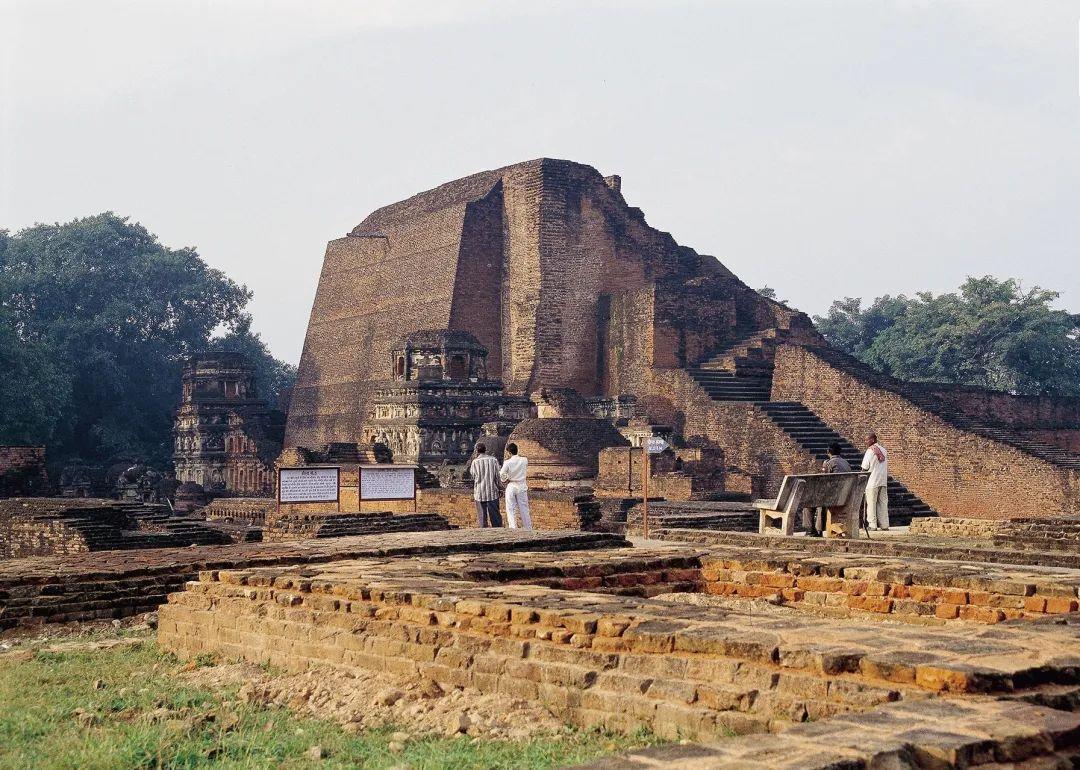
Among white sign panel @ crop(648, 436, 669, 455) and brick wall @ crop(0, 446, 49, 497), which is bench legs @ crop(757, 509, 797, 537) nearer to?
white sign panel @ crop(648, 436, 669, 455)

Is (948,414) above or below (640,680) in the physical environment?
above

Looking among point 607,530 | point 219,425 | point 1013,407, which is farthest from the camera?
point 219,425

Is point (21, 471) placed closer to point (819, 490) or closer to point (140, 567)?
point (140, 567)

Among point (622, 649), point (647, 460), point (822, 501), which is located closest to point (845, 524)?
point (822, 501)

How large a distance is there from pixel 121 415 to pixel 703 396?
18478 mm

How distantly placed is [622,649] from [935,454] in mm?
13915

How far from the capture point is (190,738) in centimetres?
350

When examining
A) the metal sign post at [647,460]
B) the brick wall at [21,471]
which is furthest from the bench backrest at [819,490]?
the brick wall at [21,471]

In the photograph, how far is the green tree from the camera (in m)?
38.8

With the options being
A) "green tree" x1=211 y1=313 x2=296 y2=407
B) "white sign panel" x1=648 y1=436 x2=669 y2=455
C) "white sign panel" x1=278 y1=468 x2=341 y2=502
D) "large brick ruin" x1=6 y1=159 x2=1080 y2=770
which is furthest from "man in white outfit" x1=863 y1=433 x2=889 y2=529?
"green tree" x1=211 y1=313 x2=296 y2=407

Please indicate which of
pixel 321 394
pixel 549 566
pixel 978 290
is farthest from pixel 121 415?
pixel 549 566

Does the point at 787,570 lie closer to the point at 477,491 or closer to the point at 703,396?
the point at 477,491

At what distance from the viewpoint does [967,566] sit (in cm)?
557

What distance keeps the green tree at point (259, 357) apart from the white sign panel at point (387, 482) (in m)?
24.9
